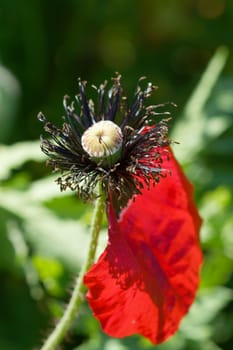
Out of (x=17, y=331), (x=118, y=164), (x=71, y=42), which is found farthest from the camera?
(x=71, y=42)

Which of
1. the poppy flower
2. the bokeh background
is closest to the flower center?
the poppy flower

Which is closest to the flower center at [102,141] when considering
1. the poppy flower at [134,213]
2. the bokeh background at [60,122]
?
the poppy flower at [134,213]

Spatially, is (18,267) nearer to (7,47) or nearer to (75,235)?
(75,235)

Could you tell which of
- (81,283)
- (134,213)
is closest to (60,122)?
(134,213)

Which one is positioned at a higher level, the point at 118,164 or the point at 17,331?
the point at 118,164

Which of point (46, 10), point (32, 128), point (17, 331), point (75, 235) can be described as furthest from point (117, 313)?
point (46, 10)

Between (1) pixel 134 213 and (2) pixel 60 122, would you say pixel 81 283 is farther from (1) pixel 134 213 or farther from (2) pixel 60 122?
(2) pixel 60 122
